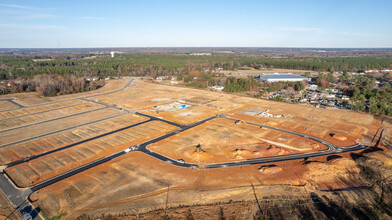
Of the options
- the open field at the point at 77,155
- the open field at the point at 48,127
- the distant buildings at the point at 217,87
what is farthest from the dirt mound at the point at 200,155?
the distant buildings at the point at 217,87

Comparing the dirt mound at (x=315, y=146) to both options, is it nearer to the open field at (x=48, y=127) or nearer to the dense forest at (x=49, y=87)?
the open field at (x=48, y=127)

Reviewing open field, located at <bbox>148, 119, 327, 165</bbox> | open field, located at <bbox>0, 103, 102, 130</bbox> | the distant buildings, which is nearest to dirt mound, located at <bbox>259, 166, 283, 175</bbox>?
open field, located at <bbox>148, 119, 327, 165</bbox>

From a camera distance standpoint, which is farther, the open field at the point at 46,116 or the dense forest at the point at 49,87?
the dense forest at the point at 49,87

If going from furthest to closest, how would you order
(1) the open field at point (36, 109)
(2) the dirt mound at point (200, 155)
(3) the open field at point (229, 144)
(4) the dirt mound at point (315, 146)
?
(1) the open field at point (36, 109) < (4) the dirt mound at point (315, 146) < (3) the open field at point (229, 144) < (2) the dirt mound at point (200, 155)

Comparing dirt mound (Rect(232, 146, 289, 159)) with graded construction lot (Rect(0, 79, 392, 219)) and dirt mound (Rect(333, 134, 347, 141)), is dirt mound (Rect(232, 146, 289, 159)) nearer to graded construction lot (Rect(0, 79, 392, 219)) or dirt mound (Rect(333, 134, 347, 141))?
graded construction lot (Rect(0, 79, 392, 219))

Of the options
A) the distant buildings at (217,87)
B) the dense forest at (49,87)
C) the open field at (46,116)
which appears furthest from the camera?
the distant buildings at (217,87)

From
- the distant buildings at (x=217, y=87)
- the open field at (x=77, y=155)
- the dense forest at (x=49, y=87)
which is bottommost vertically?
the open field at (x=77, y=155)

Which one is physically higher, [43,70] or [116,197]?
[43,70]

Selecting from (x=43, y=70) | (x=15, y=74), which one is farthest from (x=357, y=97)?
(x=15, y=74)

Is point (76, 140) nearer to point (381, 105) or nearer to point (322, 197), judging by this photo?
point (322, 197)
